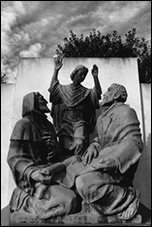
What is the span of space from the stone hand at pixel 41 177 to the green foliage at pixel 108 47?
9.60m

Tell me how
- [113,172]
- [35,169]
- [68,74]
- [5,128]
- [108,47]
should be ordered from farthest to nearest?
[108,47] < [68,74] < [5,128] < [35,169] < [113,172]

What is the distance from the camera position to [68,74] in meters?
6.36

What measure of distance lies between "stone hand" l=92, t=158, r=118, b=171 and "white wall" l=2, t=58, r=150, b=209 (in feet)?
10.00

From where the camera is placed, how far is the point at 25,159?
11.5 ft

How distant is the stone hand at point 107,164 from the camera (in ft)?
10.5

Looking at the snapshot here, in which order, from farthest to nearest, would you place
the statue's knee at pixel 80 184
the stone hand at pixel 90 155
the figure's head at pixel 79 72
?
1. the figure's head at pixel 79 72
2. the stone hand at pixel 90 155
3. the statue's knee at pixel 80 184

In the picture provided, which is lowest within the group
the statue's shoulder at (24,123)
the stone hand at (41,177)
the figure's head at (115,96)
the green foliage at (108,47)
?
the stone hand at (41,177)

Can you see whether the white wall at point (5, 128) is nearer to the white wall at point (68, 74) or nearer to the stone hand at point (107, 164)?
the white wall at point (68, 74)

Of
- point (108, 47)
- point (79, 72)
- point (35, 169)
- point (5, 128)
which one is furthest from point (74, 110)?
point (108, 47)

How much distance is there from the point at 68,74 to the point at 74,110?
1.77 metres

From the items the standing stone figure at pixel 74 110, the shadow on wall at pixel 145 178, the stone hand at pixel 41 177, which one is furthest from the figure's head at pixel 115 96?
the shadow on wall at pixel 145 178

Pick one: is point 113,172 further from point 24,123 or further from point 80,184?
point 24,123

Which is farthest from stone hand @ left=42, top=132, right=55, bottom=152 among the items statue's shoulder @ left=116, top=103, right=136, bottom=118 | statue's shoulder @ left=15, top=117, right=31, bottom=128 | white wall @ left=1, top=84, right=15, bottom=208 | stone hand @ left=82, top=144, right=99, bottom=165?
white wall @ left=1, top=84, right=15, bottom=208

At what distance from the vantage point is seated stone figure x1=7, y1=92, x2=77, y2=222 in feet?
10.3
